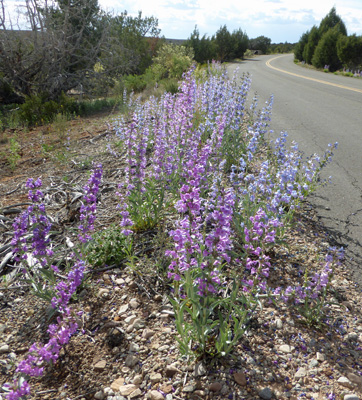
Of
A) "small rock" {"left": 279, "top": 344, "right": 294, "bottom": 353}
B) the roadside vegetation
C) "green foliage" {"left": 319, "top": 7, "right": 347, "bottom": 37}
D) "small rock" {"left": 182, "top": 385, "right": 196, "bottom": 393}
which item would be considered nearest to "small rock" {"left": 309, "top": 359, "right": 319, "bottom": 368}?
"small rock" {"left": 279, "top": 344, "right": 294, "bottom": 353}

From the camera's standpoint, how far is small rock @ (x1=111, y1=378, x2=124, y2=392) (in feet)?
7.21

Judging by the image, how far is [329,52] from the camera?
31078 mm

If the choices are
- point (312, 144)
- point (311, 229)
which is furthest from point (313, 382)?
point (312, 144)

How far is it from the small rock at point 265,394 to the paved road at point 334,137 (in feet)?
5.42

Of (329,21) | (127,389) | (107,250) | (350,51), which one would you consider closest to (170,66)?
(107,250)

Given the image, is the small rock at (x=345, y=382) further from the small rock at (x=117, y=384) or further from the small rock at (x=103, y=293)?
the small rock at (x=103, y=293)

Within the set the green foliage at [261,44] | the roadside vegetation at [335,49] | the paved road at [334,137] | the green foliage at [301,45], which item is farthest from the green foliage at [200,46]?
the green foliage at [261,44]

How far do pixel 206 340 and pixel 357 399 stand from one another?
41.3 inches

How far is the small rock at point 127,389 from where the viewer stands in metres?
2.15

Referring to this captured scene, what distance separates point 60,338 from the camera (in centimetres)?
232

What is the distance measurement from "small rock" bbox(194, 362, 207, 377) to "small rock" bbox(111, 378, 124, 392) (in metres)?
0.54

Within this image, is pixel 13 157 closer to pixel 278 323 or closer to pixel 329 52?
pixel 278 323

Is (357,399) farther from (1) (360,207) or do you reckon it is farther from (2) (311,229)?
→ (1) (360,207)

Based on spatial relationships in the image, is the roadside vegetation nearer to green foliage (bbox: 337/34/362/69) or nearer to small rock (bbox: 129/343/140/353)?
green foliage (bbox: 337/34/362/69)
